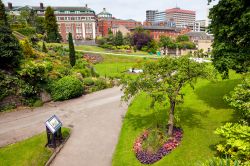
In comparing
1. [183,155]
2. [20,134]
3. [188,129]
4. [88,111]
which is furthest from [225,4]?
[20,134]

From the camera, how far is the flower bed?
465 inches

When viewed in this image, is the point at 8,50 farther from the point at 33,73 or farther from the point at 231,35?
the point at 231,35

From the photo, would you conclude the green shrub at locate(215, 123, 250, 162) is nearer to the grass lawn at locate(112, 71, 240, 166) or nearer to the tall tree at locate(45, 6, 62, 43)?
the grass lawn at locate(112, 71, 240, 166)

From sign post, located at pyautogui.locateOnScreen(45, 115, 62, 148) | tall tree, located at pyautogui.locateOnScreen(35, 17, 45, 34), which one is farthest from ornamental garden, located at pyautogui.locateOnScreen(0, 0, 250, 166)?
tall tree, located at pyautogui.locateOnScreen(35, 17, 45, 34)

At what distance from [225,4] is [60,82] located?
17.0 meters

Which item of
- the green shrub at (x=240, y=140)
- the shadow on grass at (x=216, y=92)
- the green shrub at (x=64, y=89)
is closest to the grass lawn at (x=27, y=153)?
the green shrub at (x=64, y=89)

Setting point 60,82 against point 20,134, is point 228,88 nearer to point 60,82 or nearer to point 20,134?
point 60,82

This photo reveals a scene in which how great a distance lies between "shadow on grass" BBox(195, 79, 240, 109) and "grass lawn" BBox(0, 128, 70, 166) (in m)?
13.4

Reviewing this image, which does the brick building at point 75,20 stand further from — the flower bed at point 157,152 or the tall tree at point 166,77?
the tall tree at point 166,77

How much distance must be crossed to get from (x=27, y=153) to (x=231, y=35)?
14829 mm

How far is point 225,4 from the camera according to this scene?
13727mm

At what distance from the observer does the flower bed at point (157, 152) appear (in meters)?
11.8

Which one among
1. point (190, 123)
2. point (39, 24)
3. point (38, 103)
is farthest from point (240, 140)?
point (39, 24)

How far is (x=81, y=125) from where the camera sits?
56.5 feet
